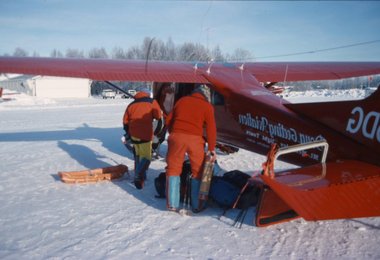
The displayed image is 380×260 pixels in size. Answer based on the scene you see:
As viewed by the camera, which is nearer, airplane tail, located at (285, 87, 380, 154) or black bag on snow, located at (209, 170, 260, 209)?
airplane tail, located at (285, 87, 380, 154)

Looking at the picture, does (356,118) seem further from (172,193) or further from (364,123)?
(172,193)

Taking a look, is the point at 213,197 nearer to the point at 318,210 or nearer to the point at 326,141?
the point at 326,141

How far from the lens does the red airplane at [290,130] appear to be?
9.67ft

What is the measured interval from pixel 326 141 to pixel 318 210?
1.42m

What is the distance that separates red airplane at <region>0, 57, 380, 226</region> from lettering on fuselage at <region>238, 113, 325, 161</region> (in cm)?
1

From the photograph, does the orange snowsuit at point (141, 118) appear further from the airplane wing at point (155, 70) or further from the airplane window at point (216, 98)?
the airplane window at point (216, 98)

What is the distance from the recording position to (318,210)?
2846mm

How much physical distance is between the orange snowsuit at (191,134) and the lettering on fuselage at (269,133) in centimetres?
92

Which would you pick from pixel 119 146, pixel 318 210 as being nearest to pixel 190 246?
pixel 318 210

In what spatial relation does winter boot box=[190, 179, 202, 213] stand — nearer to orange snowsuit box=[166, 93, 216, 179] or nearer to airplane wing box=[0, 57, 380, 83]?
orange snowsuit box=[166, 93, 216, 179]

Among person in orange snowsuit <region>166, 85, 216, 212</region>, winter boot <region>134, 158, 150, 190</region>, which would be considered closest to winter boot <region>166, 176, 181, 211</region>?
A: person in orange snowsuit <region>166, 85, 216, 212</region>

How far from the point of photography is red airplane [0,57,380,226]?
2.95 metres

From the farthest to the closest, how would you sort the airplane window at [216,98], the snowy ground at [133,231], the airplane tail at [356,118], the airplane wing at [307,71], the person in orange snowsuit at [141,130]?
the airplane wing at [307,71]
the airplane window at [216,98]
the person in orange snowsuit at [141,130]
the airplane tail at [356,118]
the snowy ground at [133,231]

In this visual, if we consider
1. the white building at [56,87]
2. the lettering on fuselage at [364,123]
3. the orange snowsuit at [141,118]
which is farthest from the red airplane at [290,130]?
the white building at [56,87]
